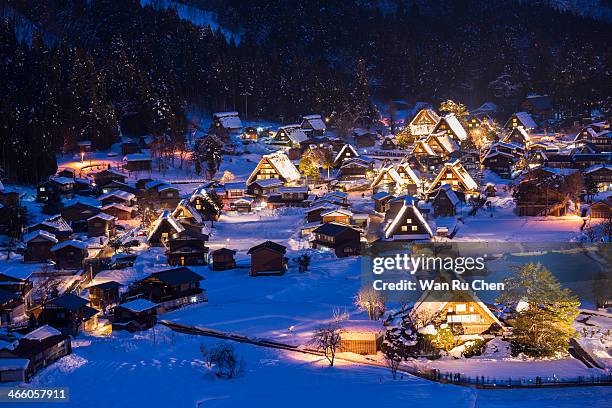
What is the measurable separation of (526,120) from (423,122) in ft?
26.5

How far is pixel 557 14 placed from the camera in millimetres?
84438

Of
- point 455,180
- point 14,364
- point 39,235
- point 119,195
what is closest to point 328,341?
point 14,364

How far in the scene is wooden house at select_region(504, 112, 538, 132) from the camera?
2371 inches

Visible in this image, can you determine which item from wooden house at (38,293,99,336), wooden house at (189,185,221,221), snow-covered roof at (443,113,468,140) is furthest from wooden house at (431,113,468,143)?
wooden house at (38,293,99,336)

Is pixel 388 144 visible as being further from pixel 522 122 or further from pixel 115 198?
pixel 115 198

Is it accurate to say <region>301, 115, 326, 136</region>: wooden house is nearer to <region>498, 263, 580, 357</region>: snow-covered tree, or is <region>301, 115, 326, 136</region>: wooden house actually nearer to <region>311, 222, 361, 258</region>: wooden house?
<region>311, 222, 361, 258</region>: wooden house

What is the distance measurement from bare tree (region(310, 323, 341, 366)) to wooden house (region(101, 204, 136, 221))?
63.0 feet

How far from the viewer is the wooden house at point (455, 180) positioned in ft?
137

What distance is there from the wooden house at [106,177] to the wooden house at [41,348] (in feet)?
76.5

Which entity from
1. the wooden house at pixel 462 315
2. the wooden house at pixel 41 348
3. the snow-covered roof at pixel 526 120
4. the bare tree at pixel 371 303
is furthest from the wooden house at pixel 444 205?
the snow-covered roof at pixel 526 120

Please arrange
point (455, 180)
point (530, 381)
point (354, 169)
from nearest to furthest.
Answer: point (530, 381) < point (455, 180) < point (354, 169)

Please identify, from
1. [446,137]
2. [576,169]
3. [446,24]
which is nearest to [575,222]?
[576,169]

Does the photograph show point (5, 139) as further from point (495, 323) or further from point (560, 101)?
point (560, 101)

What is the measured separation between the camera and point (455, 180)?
138 ft
